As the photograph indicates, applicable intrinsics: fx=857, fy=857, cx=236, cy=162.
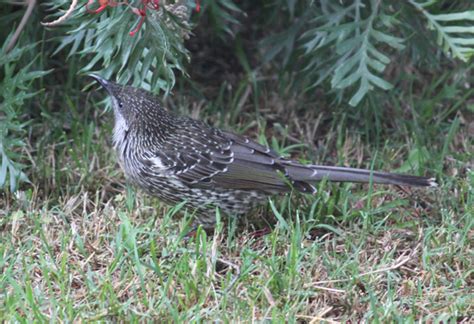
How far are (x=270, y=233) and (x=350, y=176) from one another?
2.11 feet

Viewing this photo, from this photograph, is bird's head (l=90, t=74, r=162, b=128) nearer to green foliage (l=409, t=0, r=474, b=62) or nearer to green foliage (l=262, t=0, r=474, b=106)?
green foliage (l=262, t=0, r=474, b=106)

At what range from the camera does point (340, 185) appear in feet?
19.6

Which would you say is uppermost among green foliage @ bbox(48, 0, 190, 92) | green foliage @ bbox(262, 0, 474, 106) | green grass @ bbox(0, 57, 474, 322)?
green foliage @ bbox(262, 0, 474, 106)

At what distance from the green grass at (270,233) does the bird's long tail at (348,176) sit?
0.33 ft

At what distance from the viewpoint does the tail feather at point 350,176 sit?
5457 mm

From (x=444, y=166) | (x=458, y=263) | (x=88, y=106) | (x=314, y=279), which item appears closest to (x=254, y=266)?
(x=314, y=279)

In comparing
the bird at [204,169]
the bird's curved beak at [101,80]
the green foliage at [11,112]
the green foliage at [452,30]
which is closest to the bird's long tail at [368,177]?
the bird at [204,169]

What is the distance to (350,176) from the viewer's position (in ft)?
18.1

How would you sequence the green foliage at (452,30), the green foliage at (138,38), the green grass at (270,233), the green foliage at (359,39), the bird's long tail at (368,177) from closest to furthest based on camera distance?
the green grass at (270,233) → the green foliage at (138,38) → the bird's long tail at (368,177) → the green foliage at (452,30) → the green foliage at (359,39)

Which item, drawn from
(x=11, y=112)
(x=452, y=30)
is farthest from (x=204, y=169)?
(x=452, y=30)

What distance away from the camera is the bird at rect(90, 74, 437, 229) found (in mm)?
5508

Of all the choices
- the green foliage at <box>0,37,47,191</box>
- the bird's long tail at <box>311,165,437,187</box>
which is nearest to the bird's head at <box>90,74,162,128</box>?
the green foliage at <box>0,37,47,191</box>

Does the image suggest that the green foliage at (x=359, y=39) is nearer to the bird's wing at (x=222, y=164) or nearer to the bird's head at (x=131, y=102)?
the bird's wing at (x=222, y=164)

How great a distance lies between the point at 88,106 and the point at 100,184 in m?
1.03
